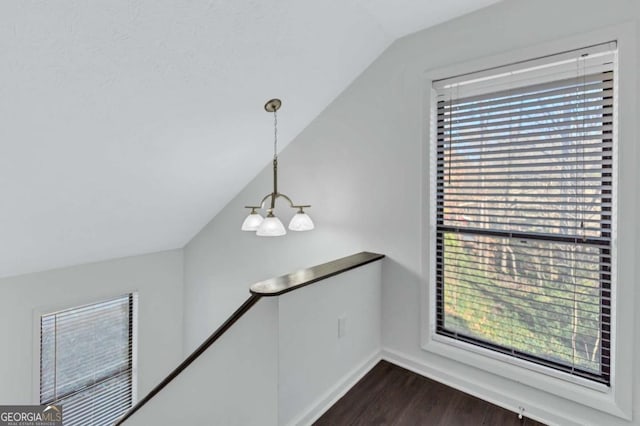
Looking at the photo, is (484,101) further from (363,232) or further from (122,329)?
(122,329)

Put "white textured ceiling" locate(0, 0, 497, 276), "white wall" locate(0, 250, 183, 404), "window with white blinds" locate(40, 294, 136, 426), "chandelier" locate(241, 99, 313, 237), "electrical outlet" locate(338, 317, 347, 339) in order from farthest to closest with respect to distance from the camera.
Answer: "window with white blinds" locate(40, 294, 136, 426), "white wall" locate(0, 250, 183, 404), "chandelier" locate(241, 99, 313, 237), "electrical outlet" locate(338, 317, 347, 339), "white textured ceiling" locate(0, 0, 497, 276)

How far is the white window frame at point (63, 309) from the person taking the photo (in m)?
2.91

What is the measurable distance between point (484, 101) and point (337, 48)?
3.33 feet

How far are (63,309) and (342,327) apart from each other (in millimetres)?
2739

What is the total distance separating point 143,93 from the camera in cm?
188

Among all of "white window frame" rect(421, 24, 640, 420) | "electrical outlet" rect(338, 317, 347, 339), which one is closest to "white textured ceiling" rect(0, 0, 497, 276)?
"white window frame" rect(421, 24, 640, 420)

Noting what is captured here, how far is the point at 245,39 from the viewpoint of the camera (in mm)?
1887

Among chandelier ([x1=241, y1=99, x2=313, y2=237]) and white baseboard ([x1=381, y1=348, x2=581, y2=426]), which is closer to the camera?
white baseboard ([x1=381, y1=348, x2=581, y2=426])

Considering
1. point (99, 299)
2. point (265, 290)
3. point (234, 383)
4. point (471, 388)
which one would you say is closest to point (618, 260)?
point (471, 388)

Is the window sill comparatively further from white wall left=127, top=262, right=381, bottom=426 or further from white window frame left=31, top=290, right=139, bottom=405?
white window frame left=31, top=290, right=139, bottom=405

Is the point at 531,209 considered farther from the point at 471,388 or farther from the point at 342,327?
the point at 342,327

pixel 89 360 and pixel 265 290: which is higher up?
pixel 265 290

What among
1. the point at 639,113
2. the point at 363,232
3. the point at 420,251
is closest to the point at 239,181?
the point at 363,232

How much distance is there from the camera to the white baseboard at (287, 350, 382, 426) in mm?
1771
